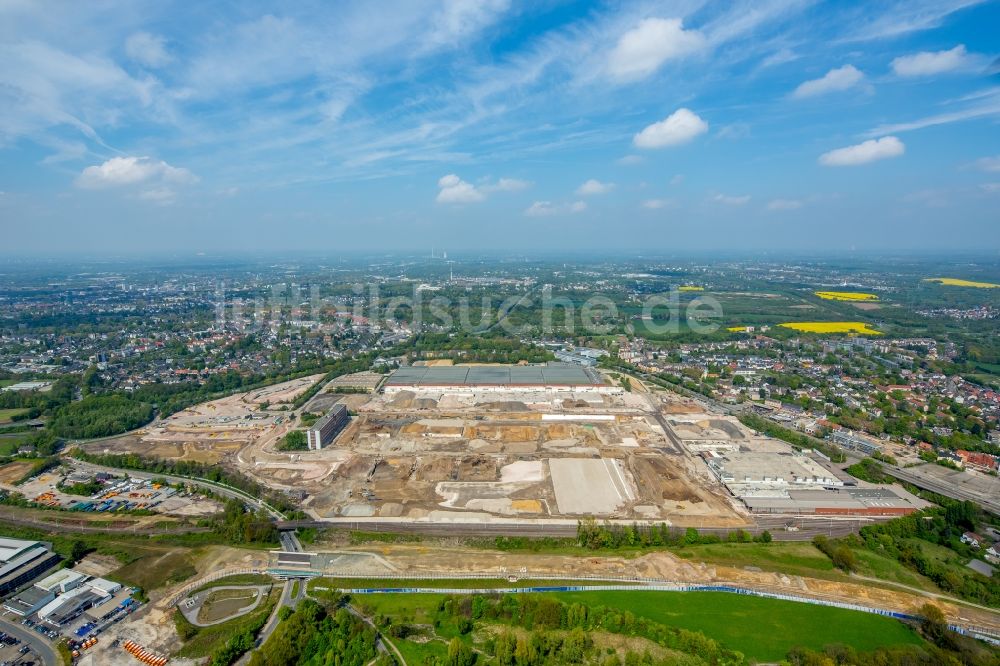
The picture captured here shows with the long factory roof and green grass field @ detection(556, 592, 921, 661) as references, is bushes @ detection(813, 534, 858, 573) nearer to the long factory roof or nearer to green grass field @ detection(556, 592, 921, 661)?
green grass field @ detection(556, 592, 921, 661)

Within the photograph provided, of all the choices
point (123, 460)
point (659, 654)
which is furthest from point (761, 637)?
point (123, 460)

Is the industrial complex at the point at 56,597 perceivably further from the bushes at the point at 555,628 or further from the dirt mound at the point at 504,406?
the dirt mound at the point at 504,406

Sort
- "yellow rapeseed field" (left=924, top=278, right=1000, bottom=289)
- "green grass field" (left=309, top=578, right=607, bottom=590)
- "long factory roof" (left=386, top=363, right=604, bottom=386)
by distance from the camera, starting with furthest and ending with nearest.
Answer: "yellow rapeseed field" (left=924, top=278, right=1000, bottom=289)
"long factory roof" (left=386, top=363, right=604, bottom=386)
"green grass field" (left=309, top=578, right=607, bottom=590)

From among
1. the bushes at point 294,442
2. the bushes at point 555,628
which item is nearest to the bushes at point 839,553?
the bushes at point 555,628

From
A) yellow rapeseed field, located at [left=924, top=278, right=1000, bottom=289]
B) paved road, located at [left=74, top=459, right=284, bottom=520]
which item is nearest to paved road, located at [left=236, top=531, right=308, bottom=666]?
paved road, located at [left=74, top=459, right=284, bottom=520]

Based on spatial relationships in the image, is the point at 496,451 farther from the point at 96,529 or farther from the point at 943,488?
the point at 943,488

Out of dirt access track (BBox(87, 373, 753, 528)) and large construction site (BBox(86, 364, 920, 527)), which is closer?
dirt access track (BBox(87, 373, 753, 528))

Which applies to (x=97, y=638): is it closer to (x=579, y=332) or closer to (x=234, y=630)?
(x=234, y=630)
